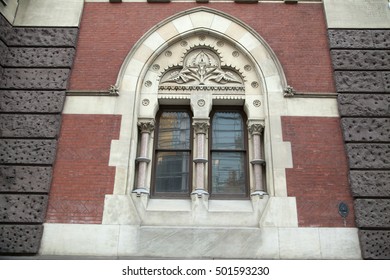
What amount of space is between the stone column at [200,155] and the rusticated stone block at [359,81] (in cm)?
292

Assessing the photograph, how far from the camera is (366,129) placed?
709cm

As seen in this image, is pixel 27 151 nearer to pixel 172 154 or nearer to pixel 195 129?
pixel 172 154

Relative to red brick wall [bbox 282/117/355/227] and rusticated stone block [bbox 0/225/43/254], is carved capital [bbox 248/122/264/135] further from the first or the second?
rusticated stone block [bbox 0/225/43/254]

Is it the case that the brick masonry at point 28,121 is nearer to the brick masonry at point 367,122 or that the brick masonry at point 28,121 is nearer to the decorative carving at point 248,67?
the decorative carving at point 248,67

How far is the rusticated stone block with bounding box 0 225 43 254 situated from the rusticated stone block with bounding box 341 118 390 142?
596 centimetres

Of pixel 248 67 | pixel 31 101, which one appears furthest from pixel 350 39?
Answer: pixel 31 101

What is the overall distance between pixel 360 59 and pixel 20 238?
298 inches

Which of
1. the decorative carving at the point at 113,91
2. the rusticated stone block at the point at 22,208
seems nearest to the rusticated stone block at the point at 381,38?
the decorative carving at the point at 113,91

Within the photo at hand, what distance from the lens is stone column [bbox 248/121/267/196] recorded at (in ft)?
22.6

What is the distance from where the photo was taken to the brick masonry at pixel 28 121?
6.34 m

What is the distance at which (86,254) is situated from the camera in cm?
612

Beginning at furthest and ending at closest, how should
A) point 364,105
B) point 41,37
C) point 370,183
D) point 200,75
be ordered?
1. point 41,37
2. point 200,75
3. point 364,105
4. point 370,183

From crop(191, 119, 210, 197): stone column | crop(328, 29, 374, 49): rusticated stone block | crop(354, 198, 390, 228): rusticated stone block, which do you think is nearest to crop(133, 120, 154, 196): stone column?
crop(191, 119, 210, 197): stone column
